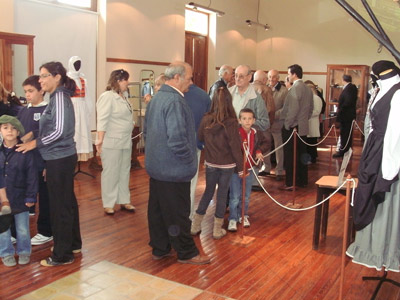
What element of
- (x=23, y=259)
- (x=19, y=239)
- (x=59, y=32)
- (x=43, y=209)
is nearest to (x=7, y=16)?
(x=59, y=32)

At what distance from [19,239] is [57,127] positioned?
0.99 m

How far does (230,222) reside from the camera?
15.2 feet

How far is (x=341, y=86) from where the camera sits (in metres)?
13.4

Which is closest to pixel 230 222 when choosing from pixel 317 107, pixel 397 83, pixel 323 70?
pixel 397 83

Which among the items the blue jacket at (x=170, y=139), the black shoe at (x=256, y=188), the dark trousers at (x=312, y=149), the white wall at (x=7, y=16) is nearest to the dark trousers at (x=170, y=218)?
the blue jacket at (x=170, y=139)

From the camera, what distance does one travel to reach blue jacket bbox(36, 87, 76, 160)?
3348mm

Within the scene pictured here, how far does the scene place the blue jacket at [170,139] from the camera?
333 centimetres

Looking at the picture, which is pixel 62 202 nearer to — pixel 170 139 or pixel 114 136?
pixel 170 139

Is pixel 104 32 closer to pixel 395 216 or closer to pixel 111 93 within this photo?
pixel 111 93

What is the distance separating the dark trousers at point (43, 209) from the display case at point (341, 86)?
33.3 ft

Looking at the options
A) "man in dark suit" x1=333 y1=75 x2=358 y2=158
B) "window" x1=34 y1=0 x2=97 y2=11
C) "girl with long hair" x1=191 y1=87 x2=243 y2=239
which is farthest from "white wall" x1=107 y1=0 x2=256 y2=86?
"girl with long hair" x1=191 y1=87 x2=243 y2=239

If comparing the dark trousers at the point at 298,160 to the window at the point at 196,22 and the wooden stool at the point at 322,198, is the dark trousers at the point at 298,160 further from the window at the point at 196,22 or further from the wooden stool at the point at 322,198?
the window at the point at 196,22

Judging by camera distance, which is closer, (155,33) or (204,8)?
(155,33)

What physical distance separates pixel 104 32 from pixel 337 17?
8266 mm
